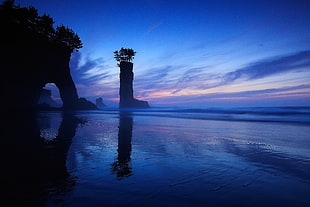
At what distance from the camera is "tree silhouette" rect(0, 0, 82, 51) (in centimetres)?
2503

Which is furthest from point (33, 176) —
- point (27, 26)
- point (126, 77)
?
point (126, 77)

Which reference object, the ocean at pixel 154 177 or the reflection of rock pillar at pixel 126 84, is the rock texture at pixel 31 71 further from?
the reflection of rock pillar at pixel 126 84

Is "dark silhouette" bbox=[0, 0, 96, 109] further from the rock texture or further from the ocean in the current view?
the ocean

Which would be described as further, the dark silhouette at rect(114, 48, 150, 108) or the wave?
the dark silhouette at rect(114, 48, 150, 108)

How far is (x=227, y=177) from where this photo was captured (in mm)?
2973

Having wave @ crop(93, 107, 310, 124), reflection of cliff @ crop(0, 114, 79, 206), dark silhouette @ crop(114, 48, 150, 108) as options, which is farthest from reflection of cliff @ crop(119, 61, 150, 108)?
reflection of cliff @ crop(0, 114, 79, 206)

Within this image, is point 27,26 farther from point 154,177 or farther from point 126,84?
point 126,84

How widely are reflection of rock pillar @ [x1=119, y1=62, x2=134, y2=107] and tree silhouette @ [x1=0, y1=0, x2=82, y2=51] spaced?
32233mm

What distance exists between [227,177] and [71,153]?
13.4ft

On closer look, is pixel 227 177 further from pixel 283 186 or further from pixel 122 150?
pixel 122 150

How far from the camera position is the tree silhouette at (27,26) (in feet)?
82.1

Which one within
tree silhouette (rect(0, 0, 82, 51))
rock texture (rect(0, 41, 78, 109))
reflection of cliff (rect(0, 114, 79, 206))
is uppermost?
tree silhouette (rect(0, 0, 82, 51))

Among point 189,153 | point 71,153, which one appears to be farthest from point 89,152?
point 189,153

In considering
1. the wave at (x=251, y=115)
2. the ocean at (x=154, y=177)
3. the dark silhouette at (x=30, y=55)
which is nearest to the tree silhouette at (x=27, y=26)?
the dark silhouette at (x=30, y=55)
